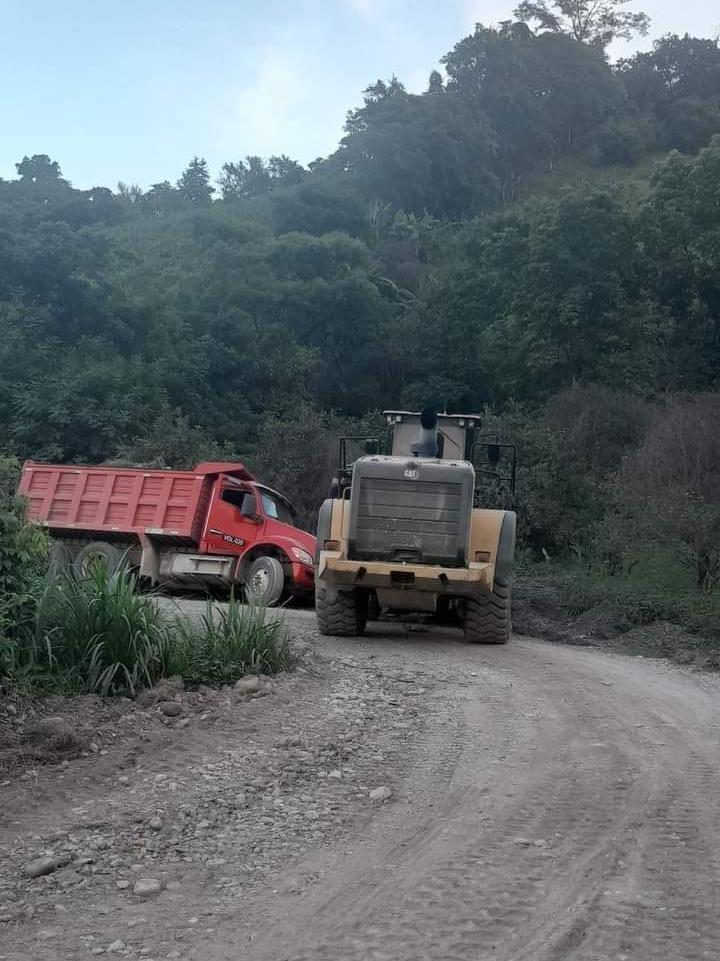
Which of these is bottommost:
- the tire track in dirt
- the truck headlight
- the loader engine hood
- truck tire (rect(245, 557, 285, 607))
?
truck tire (rect(245, 557, 285, 607))

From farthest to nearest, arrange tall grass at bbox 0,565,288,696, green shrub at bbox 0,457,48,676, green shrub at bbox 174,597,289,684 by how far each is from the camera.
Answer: green shrub at bbox 174,597,289,684
tall grass at bbox 0,565,288,696
green shrub at bbox 0,457,48,676

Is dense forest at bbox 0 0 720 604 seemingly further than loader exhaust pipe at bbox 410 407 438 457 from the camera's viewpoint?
Yes

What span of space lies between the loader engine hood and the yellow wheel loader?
0.01 metres

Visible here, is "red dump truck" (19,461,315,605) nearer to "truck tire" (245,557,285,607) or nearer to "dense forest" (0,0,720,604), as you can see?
"truck tire" (245,557,285,607)

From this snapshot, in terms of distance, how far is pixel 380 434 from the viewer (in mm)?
34344

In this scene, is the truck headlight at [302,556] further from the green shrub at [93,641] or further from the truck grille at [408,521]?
the green shrub at [93,641]

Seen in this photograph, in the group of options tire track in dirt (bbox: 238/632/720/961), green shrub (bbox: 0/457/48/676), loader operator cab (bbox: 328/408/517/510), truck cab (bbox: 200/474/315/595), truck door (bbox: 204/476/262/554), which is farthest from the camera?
truck door (bbox: 204/476/262/554)

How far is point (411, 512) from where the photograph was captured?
13.4 m

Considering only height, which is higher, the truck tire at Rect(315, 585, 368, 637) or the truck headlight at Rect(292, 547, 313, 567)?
the truck headlight at Rect(292, 547, 313, 567)

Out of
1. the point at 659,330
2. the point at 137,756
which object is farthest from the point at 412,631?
the point at 659,330

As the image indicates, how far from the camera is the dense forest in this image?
26.2 metres

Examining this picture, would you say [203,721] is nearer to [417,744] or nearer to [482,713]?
[417,744]

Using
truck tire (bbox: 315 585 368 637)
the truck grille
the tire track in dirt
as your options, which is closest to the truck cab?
truck tire (bbox: 315 585 368 637)

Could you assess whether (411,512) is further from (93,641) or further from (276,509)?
(276,509)
